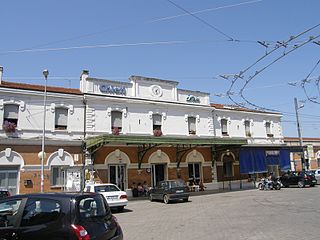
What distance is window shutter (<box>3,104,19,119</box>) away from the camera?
22859 mm

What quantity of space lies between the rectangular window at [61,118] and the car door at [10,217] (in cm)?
1850

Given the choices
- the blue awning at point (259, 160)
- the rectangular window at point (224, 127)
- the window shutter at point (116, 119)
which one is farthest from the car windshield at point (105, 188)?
the blue awning at point (259, 160)

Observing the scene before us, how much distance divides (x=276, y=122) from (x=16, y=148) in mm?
29263

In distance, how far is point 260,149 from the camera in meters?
36.1

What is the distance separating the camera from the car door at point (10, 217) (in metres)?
6.19

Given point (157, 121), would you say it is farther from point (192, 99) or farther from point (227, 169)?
point (227, 169)

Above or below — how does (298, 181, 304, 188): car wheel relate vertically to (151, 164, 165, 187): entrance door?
below

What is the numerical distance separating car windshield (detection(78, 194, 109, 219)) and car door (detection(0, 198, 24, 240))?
3.97 feet

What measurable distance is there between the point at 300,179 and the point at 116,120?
59.4 feet

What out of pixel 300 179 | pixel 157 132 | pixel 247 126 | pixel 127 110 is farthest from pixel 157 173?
pixel 300 179

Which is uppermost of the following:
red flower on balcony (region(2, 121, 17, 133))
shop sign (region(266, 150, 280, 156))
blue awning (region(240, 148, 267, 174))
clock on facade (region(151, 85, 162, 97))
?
clock on facade (region(151, 85, 162, 97))

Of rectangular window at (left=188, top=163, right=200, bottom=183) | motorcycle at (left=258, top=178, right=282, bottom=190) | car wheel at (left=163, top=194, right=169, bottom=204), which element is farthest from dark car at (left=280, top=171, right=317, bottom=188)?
car wheel at (left=163, top=194, right=169, bottom=204)

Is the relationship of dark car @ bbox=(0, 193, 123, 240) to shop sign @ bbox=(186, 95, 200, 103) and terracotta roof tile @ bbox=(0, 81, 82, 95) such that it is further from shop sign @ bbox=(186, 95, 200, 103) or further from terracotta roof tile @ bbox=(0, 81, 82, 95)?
shop sign @ bbox=(186, 95, 200, 103)

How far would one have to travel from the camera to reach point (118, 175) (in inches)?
1045
